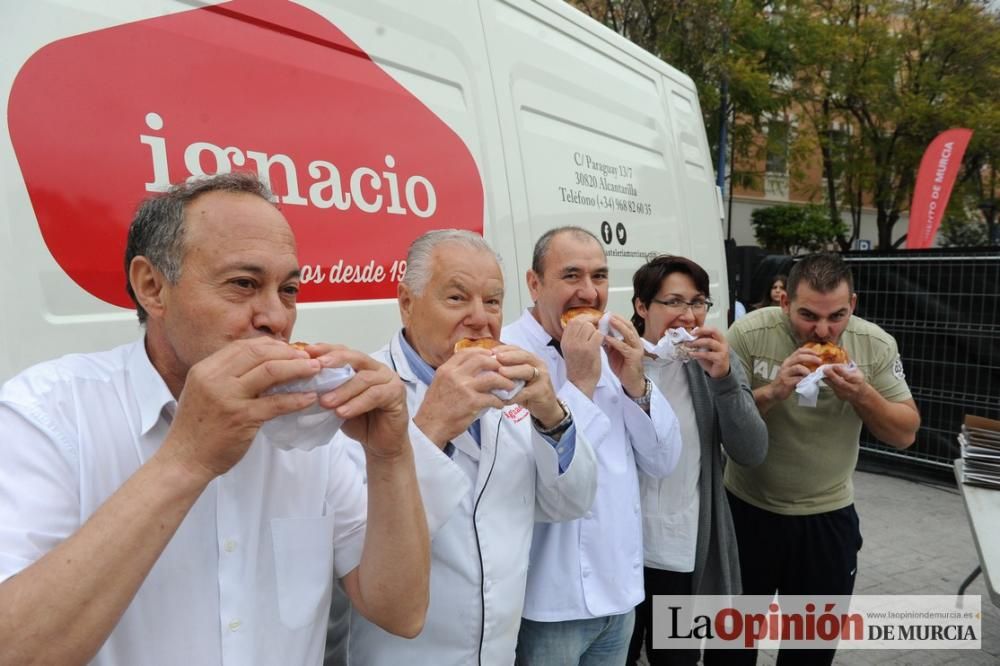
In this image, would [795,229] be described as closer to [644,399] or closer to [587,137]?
[587,137]

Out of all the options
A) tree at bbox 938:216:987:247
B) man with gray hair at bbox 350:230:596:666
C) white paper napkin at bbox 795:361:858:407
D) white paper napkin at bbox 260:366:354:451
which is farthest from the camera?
tree at bbox 938:216:987:247

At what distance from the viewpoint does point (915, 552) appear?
5.10m

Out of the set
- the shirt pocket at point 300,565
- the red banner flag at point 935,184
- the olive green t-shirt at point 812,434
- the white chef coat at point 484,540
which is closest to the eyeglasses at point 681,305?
the olive green t-shirt at point 812,434

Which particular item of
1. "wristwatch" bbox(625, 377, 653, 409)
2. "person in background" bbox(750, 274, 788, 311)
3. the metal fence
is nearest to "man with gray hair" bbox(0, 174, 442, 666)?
"wristwatch" bbox(625, 377, 653, 409)

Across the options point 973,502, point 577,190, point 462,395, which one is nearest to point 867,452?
point 973,502

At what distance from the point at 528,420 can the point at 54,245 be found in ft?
A: 4.02

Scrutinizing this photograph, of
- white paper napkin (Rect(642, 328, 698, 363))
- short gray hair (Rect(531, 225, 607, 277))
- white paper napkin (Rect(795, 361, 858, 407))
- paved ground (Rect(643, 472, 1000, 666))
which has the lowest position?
paved ground (Rect(643, 472, 1000, 666))

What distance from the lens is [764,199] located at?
26.6m

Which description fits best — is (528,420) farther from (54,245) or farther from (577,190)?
(577,190)

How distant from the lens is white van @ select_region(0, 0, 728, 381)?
4.97ft

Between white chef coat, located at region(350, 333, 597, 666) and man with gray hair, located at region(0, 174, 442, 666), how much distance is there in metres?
0.23

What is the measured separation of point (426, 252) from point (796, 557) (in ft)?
7.01

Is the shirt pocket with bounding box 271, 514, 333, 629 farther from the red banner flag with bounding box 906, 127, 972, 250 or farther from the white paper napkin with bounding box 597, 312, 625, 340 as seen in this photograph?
the red banner flag with bounding box 906, 127, 972, 250

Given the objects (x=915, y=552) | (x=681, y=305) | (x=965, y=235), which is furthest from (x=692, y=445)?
(x=965, y=235)
